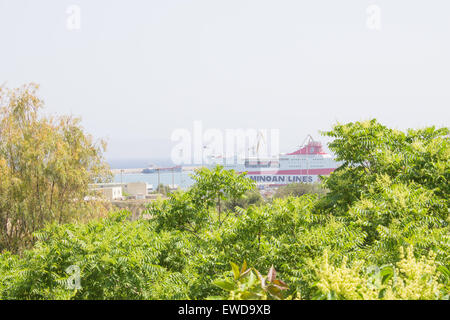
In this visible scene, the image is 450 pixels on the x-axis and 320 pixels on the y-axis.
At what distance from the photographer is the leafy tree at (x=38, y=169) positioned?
1520 centimetres

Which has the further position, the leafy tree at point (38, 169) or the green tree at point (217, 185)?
the leafy tree at point (38, 169)

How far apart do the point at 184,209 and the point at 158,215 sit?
1.66 ft

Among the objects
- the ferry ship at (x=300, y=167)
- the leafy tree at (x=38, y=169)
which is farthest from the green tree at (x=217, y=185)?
the ferry ship at (x=300, y=167)

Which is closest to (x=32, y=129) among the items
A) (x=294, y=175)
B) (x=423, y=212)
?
(x=423, y=212)

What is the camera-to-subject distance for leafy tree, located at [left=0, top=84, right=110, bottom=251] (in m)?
15.2

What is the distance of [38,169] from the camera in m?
15.1

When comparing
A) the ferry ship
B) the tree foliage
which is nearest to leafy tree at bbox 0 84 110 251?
the tree foliage

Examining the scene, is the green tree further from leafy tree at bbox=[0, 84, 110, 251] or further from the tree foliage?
leafy tree at bbox=[0, 84, 110, 251]

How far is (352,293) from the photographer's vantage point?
198 cm

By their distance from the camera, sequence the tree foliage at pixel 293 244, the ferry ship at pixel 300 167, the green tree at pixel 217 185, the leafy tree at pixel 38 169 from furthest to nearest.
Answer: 1. the ferry ship at pixel 300 167
2. the leafy tree at pixel 38 169
3. the green tree at pixel 217 185
4. the tree foliage at pixel 293 244

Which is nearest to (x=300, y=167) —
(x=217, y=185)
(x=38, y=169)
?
(x=38, y=169)

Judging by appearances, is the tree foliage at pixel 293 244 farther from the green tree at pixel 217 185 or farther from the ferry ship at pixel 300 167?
the ferry ship at pixel 300 167

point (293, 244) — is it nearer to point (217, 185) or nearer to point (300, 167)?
point (217, 185)
